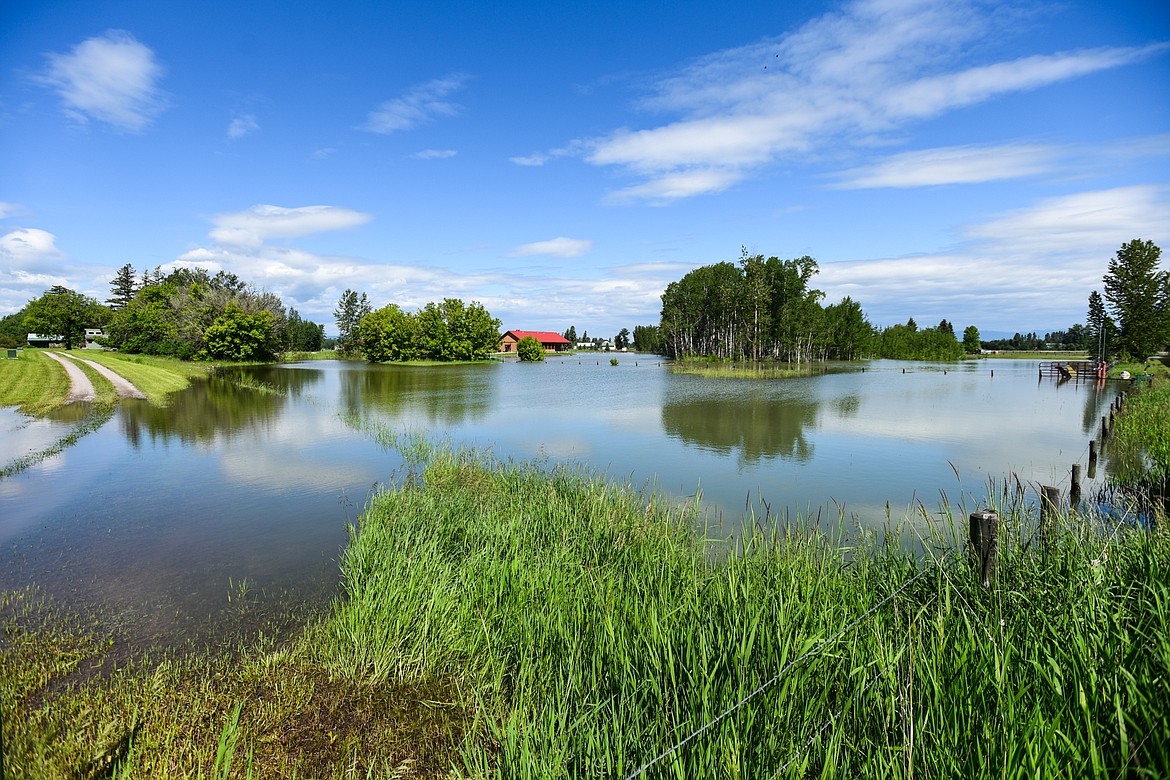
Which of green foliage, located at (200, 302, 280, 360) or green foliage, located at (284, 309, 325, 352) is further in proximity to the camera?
green foliage, located at (284, 309, 325, 352)

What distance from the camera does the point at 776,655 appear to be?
3.52m

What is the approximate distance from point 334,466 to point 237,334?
5738 cm

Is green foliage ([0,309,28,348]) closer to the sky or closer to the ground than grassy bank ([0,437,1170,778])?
closer to the sky

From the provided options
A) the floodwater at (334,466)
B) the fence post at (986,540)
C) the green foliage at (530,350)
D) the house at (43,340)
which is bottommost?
the floodwater at (334,466)

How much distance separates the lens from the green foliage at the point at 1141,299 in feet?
150

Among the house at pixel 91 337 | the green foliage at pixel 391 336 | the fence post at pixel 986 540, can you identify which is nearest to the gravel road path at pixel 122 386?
the fence post at pixel 986 540

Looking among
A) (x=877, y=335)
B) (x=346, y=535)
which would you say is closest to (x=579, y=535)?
(x=346, y=535)

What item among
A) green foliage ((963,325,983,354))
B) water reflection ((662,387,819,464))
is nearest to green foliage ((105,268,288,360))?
water reflection ((662,387,819,464))

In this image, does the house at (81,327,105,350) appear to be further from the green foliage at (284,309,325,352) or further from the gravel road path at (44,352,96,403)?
the gravel road path at (44,352,96,403)

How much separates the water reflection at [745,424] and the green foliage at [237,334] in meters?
52.1

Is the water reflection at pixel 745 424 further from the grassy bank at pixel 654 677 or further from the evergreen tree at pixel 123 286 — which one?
the evergreen tree at pixel 123 286

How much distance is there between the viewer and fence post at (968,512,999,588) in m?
3.90

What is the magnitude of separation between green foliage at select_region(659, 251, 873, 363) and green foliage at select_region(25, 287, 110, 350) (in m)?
87.4

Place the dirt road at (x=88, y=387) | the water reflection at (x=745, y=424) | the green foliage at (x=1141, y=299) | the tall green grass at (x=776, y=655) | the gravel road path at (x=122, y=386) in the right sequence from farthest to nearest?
the green foliage at (x=1141, y=299)
the gravel road path at (x=122, y=386)
the dirt road at (x=88, y=387)
the water reflection at (x=745, y=424)
the tall green grass at (x=776, y=655)
